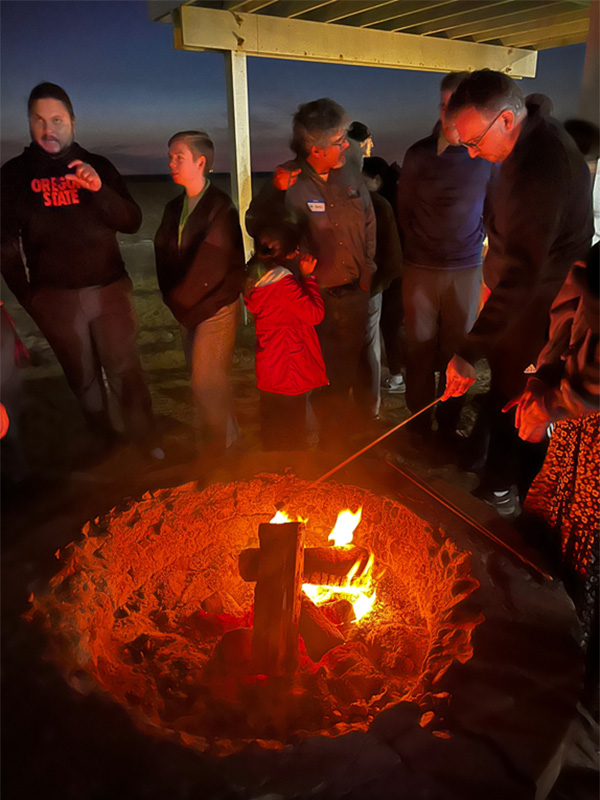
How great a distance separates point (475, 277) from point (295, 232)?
3.31ft

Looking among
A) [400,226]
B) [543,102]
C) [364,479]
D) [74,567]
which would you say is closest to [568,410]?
[364,479]

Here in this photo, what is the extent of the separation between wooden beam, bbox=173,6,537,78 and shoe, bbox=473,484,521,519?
1987 millimetres

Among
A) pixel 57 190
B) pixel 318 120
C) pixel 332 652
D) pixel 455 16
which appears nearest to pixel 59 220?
pixel 57 190

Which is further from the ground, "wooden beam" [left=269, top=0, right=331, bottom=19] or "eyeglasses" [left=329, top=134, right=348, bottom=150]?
"wooden beam" [left=269, top=0, right=331, bottom=19]

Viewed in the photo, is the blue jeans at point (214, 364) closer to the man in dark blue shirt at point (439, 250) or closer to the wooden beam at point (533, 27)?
the man in dark blue shirt at point (439, 250)

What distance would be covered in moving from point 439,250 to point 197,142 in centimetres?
130

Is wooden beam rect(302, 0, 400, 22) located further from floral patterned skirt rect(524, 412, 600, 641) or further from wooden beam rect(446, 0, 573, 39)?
floral patterned skirt rect(524, 412, 600, 641)

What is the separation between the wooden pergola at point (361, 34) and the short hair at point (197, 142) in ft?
1.32

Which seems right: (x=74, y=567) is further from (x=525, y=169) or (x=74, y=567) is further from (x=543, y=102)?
(x=543, y=102)

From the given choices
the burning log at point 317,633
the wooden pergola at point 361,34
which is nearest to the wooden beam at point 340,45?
the wooden pergola at point 361,34

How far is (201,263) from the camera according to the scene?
9.02 ft

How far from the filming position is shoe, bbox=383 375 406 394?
13.3 ft

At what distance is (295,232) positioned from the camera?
2.70 m

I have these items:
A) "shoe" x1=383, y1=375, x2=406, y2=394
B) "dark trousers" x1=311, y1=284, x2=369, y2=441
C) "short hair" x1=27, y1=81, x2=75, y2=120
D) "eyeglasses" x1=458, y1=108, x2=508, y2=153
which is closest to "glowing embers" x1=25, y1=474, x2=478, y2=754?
"dark trousers" x1=311, y1=284, x2=369, y2=441
